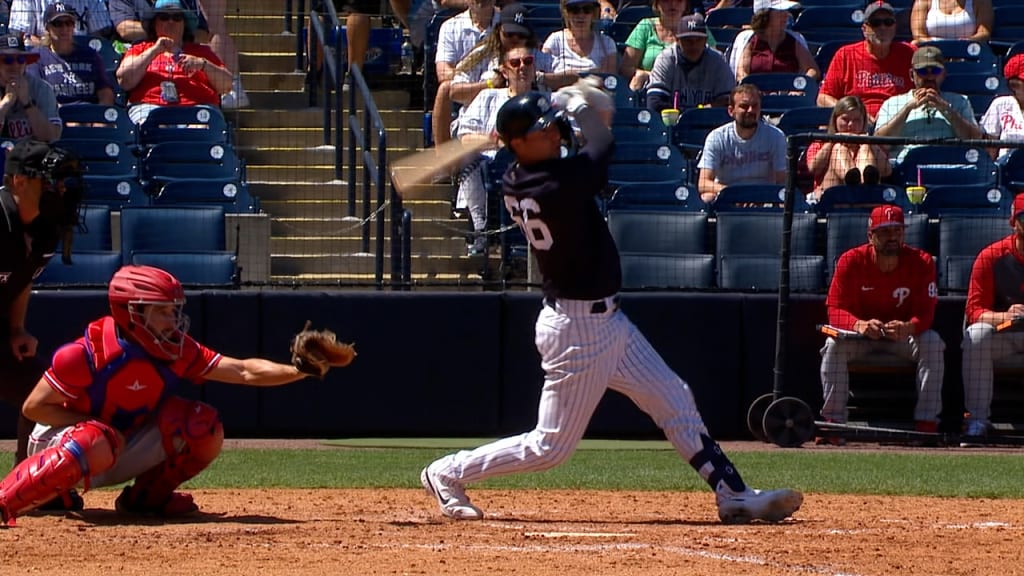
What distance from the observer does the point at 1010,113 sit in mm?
12953

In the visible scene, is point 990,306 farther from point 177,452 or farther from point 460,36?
point 177,452

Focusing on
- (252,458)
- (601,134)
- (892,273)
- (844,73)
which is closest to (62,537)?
(601,134)

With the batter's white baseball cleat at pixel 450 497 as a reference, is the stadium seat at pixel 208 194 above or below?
above

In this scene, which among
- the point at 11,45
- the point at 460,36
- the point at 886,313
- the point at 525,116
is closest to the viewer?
the point at 525,116

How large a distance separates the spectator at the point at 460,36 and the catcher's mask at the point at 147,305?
6261mm

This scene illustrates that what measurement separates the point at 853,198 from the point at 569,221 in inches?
224

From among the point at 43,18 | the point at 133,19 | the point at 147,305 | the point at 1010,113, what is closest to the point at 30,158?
the point at 147,305

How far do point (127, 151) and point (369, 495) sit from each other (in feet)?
17.0

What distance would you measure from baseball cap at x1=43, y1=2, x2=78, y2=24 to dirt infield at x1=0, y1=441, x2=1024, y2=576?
585 centimetres

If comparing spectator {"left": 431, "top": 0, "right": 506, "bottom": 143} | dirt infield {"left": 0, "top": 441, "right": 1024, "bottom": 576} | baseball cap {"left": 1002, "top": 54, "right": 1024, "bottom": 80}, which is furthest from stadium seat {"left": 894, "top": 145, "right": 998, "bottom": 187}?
dirt infield {"left": 0, "top": 441, "right": 1024, "bottom": 576}

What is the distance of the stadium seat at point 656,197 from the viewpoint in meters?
12.0

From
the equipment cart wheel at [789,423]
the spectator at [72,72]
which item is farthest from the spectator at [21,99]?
the equipment cart wheel at [789,423]

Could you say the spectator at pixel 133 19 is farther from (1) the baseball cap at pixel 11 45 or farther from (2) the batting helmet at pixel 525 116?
(2) the batting helmet at pixel 525 116

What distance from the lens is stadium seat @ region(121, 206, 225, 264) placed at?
36.9 ft
